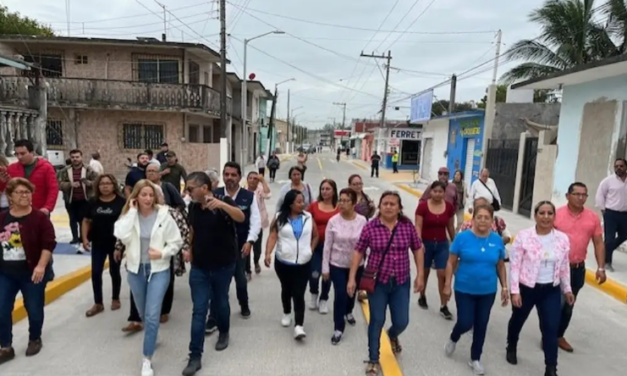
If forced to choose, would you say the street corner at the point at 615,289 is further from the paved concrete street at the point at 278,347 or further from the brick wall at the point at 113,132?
the brick wall at the point at 113,132

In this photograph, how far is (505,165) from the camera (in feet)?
47.2

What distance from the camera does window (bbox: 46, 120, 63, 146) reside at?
65.2ft

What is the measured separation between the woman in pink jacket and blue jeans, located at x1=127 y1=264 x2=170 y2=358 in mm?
2982

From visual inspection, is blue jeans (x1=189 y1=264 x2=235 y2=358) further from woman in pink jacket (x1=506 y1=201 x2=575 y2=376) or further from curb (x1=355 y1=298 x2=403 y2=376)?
woman in pink jacket (x1=506 y1=201 x2=575 y2=376)

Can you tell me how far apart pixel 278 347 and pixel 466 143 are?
1634 centimetres

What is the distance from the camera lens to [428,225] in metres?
4.85

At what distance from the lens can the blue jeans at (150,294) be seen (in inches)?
141

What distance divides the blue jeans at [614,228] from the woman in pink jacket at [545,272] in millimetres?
3842

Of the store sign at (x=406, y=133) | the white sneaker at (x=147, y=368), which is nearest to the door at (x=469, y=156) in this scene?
the store sign at (x=406, y=133)

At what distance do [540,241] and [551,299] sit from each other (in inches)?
20.2

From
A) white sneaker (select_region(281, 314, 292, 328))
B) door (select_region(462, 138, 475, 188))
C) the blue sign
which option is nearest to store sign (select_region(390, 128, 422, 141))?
the blue sign

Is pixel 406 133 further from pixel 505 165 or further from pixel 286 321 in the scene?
pixel 286 321

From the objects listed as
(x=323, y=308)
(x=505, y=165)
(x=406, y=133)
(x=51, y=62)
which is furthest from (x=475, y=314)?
(x=406, y=133)

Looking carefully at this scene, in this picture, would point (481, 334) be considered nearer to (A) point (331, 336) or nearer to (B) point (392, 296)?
(B) point (392, 296)
